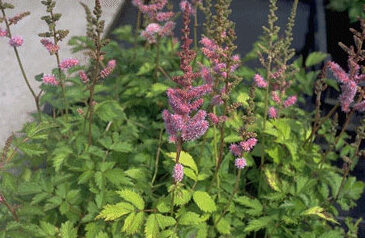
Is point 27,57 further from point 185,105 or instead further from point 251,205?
point 185,105

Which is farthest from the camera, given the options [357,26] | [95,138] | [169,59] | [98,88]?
[357,26]

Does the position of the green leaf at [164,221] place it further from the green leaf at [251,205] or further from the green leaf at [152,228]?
the green leaf at [251,205]

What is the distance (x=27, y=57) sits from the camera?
399 cm

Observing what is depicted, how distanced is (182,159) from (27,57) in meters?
2.45

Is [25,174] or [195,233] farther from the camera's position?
[25,174]

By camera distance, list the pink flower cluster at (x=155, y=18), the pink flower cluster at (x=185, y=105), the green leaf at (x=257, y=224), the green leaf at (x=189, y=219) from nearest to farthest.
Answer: the pink flower cluster at (x=185, y=105) → the green leaf at (x=189, y=219) → the green leaf at (x=257, y=224) → the pink flower cluster at (x=155, y=18)

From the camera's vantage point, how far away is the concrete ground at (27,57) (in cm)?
333

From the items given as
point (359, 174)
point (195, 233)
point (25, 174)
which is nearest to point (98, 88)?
point (25, 174)

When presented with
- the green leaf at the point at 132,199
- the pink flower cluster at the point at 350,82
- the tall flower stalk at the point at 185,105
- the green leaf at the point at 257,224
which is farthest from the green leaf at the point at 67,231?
the pink flower cluster at the point at 350,82

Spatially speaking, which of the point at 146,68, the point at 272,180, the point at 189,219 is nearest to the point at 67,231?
the point at 189,219

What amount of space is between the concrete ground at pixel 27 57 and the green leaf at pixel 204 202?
1.54 meters

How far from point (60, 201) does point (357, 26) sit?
12.6 ft

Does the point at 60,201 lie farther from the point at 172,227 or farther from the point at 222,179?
the point at 222,179

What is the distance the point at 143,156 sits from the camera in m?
2.47
